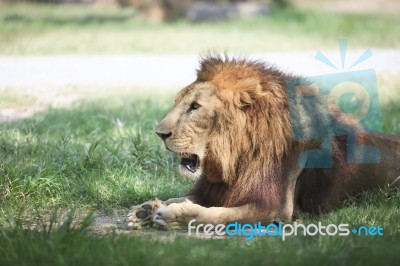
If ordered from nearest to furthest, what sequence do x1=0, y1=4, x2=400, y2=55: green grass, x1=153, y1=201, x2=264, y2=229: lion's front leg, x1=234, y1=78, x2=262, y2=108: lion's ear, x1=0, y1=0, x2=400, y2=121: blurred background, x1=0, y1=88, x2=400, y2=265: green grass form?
x1=0, y1=88, x2=400, y2=265: green grass
x1=153, y1=201, x2=264, y2=229: lion's front leg
x1=234, y1=78, x2=262, y2=108: lion's ear
x1=0, y1=0, x2=400, y2=121: blurred background
x1=0, y1=4, x2=400, y2=55: green grass

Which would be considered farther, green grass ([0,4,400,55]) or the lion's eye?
green grass ([0,4,400,55])

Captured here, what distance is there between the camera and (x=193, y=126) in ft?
13.1

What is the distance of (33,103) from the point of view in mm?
7484

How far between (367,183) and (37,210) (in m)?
1.93

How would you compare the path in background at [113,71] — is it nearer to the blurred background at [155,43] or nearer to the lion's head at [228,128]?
the blurred background at [155,43]

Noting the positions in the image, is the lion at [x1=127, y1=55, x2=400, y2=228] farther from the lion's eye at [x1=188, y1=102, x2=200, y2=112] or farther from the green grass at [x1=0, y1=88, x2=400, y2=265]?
the green grass at [x1=0, y1=88, x2=400, y2=265]

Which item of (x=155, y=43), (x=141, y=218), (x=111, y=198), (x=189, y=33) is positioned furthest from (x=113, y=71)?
(x=141, y=218)

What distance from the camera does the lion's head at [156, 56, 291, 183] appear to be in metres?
3.98

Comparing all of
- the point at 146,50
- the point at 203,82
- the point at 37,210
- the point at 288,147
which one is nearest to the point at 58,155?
the point at 37,210

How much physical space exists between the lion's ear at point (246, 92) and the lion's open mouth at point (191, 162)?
374mm

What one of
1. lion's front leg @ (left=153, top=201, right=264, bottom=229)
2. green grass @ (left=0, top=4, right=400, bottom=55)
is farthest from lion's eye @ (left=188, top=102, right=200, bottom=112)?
green grass @ (left=0, top=4, right=400, bottom=55)

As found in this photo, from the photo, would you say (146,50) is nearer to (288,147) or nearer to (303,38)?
(303,38)

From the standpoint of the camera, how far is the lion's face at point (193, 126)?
3990 mm

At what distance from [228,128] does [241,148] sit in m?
0.13
